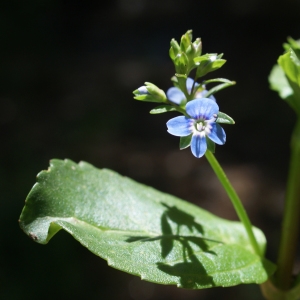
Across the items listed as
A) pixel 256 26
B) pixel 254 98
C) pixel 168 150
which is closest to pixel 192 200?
pixel 168 150

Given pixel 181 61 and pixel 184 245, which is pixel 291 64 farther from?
pixel 184 245

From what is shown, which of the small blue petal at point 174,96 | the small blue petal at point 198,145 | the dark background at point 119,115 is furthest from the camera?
the dark background at point 119,115

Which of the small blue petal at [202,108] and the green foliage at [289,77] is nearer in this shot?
the small blue petal at [202,108]

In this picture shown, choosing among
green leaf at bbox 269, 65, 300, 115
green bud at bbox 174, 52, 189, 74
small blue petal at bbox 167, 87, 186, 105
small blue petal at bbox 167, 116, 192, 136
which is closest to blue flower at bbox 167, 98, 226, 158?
small blue petal at bbox 167, 116, 192, 136

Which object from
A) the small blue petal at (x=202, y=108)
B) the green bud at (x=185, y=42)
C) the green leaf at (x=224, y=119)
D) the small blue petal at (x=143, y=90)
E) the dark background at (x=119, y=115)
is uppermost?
the green bud at (x=185, y=42)

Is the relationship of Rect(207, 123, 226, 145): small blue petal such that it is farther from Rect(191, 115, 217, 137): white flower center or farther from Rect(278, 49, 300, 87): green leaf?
Rect(278, 49, 300, 87): green leaf

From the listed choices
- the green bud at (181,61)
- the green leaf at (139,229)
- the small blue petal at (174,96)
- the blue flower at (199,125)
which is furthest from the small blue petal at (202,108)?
the green leaf at (139,229)

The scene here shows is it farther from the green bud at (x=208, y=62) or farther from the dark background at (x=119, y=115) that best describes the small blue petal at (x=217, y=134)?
the dark background at (x=119, y=115)
